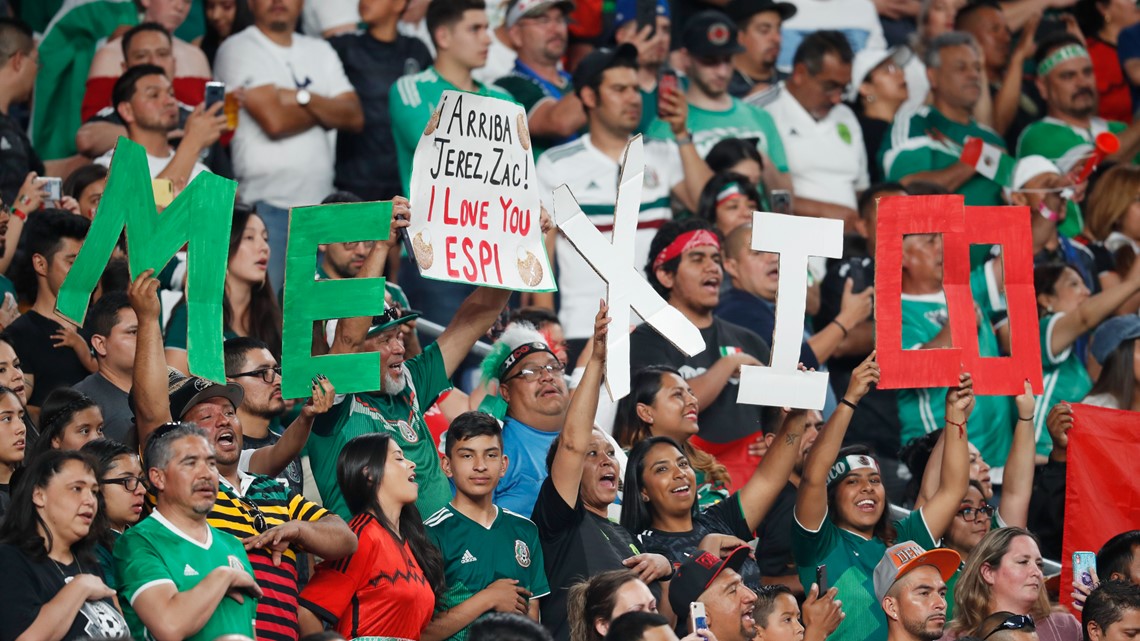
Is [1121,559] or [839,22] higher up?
[839,22]

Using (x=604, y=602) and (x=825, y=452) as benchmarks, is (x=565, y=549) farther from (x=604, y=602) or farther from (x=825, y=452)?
(x=825, y=452)

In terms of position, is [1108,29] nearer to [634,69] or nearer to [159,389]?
[634,69]

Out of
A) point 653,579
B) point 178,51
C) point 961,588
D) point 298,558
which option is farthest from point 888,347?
point 178,51

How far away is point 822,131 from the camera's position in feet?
36.3

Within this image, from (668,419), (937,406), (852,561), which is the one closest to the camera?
(852,561)

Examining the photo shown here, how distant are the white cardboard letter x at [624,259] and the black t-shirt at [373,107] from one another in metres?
3.19

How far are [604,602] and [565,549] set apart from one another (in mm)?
679

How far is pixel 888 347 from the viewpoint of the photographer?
7.38 meters

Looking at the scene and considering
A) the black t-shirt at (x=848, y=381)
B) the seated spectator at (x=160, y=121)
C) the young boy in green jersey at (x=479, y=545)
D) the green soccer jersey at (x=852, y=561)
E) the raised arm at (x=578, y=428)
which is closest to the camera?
the young boy in green jersey at (x=479, y=545)

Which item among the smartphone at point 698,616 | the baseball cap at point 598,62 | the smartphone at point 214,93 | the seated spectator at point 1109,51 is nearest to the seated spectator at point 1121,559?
the smartphone at point 698,616

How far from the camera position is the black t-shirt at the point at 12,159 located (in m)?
8.62

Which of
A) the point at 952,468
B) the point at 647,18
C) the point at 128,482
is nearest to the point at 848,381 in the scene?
the point at 952,468

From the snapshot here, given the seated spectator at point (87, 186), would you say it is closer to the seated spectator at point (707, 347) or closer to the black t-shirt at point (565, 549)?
the seated spectator at point (707, 347)

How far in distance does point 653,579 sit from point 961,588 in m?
1.53
